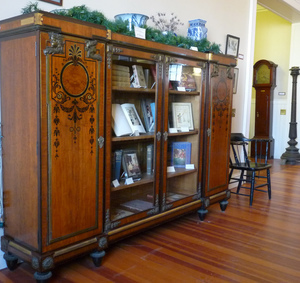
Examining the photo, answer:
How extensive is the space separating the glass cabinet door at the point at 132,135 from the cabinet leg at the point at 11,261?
0.68 meters

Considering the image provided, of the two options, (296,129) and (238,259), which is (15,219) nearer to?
(238,259)

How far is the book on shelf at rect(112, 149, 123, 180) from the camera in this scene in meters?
2.57

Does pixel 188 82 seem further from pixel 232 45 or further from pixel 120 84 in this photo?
pixel 232 45

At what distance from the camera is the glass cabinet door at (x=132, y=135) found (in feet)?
8.08

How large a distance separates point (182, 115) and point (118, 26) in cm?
106

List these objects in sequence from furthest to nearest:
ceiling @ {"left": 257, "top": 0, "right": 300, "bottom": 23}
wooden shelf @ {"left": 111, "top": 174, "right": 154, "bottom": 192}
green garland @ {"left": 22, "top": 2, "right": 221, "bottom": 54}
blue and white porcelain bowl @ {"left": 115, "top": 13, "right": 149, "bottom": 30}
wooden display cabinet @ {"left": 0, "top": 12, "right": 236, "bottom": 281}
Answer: ceiling @ {"left": 257, "top": 0, "right": 300, "bottom": 23} → blue and white porcelain bowl @ {"left": 115, "top": 13, "right": 149, "bottom": 30} → wooden shelf @ {"left": 111, "top": 174, "right": 154, "bottom": 192} → green garland @ {"left": 22, "top": 2, "right": 221, "bottom": 54} → wooden display cabinet @ {"left": 0, "top": 12, "right": 236, "bottom": 281}

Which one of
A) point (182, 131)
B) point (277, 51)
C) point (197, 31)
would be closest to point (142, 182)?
point (182, 131)

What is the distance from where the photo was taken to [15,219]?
7.42ft

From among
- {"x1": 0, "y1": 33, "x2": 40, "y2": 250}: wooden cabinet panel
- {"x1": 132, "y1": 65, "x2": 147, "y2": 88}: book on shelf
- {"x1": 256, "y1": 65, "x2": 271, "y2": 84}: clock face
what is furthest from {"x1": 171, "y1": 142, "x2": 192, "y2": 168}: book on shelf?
{"x1": 256, "y1": 65, "x2": 271, "y2": 84}: clock face

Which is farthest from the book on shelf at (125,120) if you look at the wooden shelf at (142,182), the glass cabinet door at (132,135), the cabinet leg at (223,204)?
the cabinet leg at (223,204)

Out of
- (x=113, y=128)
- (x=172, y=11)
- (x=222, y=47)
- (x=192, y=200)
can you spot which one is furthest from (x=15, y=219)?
(x=222, y=47)

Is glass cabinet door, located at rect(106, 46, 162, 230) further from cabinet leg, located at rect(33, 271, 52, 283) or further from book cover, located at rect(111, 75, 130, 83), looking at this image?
cabinet leg, located at rect(33, 271, 52, 283)

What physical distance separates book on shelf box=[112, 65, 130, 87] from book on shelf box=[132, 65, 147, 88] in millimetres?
78

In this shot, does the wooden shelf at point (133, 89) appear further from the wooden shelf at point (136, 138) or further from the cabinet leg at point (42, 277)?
the cabinet leg at point (42, 277)
